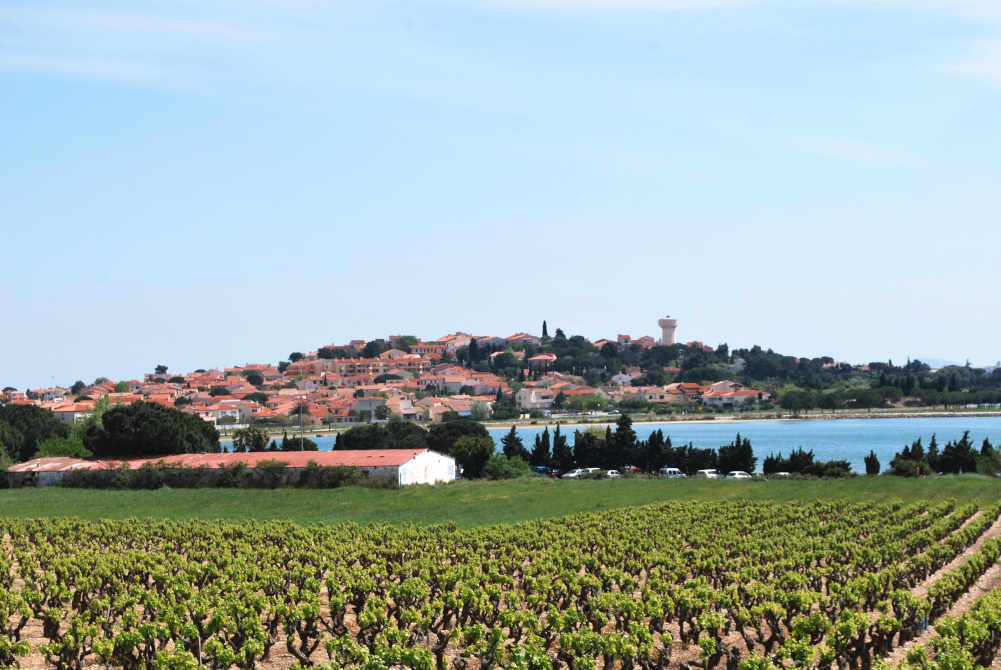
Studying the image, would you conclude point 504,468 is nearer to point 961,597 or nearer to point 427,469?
point 427,469

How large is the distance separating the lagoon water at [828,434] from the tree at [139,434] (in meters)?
37.5

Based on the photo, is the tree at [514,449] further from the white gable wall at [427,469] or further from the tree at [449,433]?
the white gable wall at [427,469]

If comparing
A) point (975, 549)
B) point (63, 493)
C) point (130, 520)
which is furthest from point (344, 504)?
point (975, 549)

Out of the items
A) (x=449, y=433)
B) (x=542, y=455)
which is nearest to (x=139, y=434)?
(x=449, y=433)

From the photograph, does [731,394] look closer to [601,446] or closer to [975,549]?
[601,446]

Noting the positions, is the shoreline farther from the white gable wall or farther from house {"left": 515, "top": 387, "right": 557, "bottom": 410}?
the white gable wall

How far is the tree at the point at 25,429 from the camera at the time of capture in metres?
74.4

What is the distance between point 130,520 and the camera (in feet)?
123

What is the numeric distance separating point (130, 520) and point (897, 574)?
1006 inches

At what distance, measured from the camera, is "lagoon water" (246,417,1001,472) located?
105688mm

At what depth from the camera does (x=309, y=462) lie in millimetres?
55000

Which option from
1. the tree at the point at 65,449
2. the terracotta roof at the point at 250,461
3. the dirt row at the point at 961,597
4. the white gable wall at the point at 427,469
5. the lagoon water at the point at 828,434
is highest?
the tree at the point at 65,449

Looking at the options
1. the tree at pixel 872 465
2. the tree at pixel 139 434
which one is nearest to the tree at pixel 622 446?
the tree at pixel 872 465

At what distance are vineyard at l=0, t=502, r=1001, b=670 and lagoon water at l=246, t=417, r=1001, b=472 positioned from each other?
5816cm
